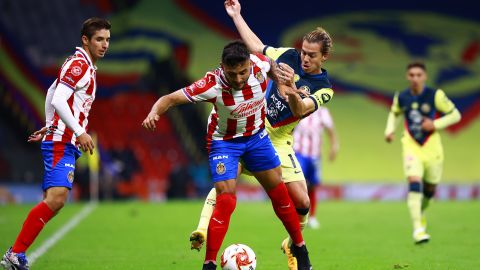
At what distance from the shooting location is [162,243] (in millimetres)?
11633

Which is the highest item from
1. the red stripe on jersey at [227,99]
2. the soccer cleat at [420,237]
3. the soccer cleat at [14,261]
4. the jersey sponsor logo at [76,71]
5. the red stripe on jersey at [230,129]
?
the jersey sponsor logo at [76,71]

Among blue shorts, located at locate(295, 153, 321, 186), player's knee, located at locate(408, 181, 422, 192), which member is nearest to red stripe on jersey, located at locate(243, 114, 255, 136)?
player's knee, located at locate(408, 181, 422, 192)

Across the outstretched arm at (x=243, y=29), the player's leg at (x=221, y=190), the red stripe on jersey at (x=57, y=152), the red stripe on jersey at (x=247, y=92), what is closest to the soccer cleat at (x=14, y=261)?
the red stripe on jersey at (x=57, y=152)

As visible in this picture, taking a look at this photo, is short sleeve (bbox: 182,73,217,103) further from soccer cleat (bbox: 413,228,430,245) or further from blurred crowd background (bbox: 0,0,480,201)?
blurred crowd background (bbox: 0,0,480,201)

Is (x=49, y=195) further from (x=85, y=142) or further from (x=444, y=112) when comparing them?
(x=444, y=112)

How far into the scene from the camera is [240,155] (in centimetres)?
782

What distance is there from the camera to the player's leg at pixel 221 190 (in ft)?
24.5

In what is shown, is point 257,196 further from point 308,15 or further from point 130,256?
point 130,256

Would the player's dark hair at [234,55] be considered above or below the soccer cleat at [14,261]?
above

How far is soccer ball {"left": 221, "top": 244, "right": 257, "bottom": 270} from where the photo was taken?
7766 mm

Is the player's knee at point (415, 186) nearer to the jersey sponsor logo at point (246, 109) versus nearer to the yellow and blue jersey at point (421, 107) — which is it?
the yellow and blue jersey at point (421, 107)

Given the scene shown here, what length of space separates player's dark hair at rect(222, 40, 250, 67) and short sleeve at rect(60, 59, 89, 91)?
1.42m

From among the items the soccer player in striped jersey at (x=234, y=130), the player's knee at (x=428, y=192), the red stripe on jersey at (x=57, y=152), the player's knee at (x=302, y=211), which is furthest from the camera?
the player's knee at (x=428, y=192)

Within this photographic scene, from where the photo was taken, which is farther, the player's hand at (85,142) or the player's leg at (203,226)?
the player's leg at (203,226)
